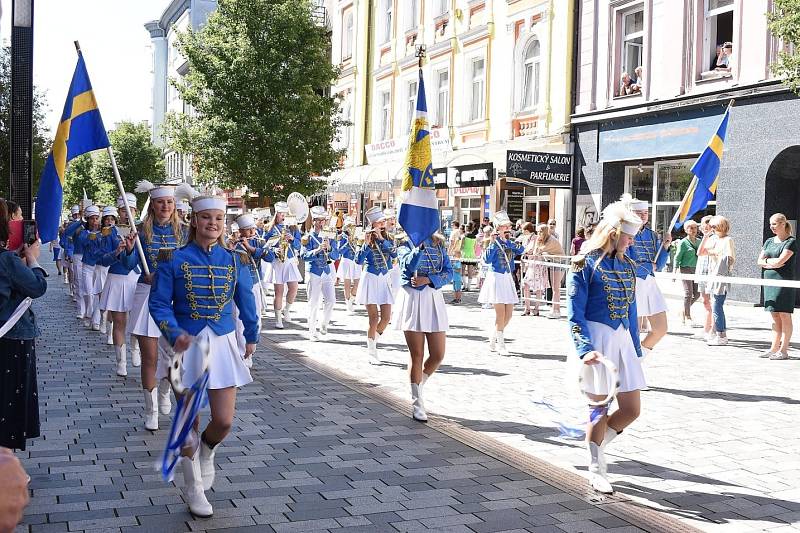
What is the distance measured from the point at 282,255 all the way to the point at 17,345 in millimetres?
10010

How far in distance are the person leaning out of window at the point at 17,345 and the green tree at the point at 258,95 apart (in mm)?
23568

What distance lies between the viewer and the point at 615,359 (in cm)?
579

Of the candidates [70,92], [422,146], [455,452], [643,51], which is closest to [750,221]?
[643,51]

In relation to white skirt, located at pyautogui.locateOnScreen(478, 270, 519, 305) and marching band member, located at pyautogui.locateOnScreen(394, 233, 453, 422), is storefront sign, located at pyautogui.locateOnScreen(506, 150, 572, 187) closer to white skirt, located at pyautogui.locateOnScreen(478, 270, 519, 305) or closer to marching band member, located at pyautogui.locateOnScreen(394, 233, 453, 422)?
white skirt, located at pyautogui.locateOnScreen(478, 270, 519, 305)

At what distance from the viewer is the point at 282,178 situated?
2950 cm

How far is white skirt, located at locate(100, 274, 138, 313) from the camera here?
31.4ft

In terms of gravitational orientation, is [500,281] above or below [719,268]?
below

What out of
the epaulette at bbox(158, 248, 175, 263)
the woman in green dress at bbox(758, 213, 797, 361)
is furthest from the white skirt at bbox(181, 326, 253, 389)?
the woman in green dress at bbox(758, 213, 797, 361)

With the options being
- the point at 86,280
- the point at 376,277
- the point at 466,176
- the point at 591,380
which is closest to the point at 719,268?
the point at 376,277

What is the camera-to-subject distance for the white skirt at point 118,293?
9570 millimetres

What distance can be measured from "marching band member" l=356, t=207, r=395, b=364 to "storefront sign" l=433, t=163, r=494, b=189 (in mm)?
13722

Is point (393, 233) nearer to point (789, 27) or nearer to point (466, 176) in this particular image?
point (789, 27)

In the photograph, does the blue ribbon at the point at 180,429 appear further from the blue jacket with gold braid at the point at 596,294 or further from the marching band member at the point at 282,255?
the marching band member at the point at 282,255

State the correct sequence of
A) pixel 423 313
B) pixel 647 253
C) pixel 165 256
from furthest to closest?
pixel 647 253 → pixel 423 313 → pixel 165 256
